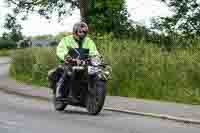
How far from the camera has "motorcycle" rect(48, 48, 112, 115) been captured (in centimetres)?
1596

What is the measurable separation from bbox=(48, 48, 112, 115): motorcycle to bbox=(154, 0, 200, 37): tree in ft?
56.9

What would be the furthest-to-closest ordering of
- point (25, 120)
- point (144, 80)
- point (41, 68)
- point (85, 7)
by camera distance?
point (85, 7), point (41, 68), point (144, 80), point (25, 120)

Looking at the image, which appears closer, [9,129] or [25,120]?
[9,129]

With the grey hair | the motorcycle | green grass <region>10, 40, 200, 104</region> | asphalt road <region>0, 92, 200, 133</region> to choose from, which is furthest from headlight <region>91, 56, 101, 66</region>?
green grass <region>10, 40, 200, 104</region>

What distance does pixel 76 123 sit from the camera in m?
14.4

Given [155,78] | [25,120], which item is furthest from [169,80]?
[25,120]

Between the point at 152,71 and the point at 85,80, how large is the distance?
7.11 meters

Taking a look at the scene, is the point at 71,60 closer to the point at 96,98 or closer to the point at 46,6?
the point at 96,98

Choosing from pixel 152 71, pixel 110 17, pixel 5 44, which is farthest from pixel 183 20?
pixel 5 44

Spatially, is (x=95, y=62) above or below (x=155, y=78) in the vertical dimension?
above

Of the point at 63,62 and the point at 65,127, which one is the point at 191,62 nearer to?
the point at 63,62

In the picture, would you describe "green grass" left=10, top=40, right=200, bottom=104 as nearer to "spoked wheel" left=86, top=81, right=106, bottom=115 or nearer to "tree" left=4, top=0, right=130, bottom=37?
"spoked wheel" left=86, top=81, right=106, bottom=115

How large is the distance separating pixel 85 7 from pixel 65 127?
29280 millimetres

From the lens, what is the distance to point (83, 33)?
16500mm
